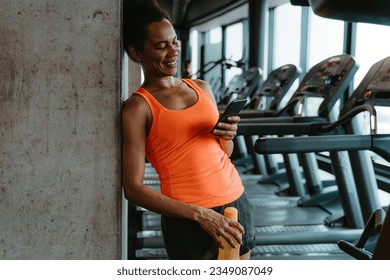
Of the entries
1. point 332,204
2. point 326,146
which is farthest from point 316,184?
point 326,146

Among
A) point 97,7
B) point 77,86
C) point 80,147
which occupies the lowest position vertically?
point 80,147

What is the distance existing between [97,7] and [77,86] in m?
0.19

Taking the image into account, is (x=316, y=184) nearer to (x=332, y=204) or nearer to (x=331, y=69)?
(x=332, y=204)

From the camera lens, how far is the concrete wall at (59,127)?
114cm

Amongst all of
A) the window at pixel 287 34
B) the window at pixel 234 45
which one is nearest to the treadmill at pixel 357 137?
the window at pixel 287 34

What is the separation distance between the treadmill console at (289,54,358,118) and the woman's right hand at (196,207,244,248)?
2.04 metres

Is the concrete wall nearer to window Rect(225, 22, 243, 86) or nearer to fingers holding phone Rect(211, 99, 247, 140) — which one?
fingers holding phone Rect(211, 99, 247, 140)

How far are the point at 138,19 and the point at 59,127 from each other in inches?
14.5

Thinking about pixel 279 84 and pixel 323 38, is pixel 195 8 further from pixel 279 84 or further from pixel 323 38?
pixel 279 84

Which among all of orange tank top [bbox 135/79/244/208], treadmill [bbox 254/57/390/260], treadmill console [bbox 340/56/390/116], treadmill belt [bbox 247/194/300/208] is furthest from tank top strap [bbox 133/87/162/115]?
treadmill belt [bbox 247/194/300/208]

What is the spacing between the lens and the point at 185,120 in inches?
50.8

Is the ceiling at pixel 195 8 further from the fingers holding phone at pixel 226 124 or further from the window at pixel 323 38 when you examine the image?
the fingers holding phone at pixel 226 124

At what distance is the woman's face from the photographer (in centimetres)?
130

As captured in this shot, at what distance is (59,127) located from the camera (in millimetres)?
1172
